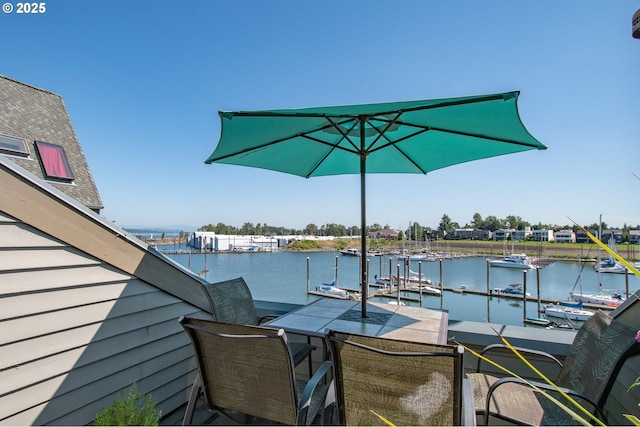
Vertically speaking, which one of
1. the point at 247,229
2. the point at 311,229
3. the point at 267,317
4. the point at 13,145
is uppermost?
the point at 13,145

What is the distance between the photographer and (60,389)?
1444 mm

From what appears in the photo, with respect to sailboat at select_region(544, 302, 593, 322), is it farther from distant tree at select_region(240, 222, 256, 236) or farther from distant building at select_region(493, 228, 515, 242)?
distant tree at select_region(240, 222, 256, 236)

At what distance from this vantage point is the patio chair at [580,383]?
3.87 feet

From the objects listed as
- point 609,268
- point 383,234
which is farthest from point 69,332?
point 383,234

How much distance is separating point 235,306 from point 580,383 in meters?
1.94

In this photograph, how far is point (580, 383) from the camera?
1.35 meters

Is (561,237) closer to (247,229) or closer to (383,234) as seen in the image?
(383,234)

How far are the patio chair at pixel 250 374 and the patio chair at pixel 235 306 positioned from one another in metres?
0.58

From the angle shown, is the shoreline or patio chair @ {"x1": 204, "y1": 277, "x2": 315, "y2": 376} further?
the shoreline

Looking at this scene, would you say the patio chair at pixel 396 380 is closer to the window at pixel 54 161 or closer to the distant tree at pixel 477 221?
the window at pixel 54 161

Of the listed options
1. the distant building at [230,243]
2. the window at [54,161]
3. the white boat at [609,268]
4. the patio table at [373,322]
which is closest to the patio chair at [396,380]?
the patio table at [373,322]

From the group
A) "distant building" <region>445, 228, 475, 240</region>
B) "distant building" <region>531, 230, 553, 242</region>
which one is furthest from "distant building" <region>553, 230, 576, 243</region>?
"distant building" <region>445, 228, 475, 240</region>

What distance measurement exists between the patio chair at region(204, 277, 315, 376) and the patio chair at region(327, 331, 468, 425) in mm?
792

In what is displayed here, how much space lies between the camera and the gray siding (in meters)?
1.30
